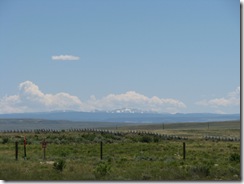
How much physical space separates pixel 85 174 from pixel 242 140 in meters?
4.99

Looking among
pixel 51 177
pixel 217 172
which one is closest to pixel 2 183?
pixel 51 177

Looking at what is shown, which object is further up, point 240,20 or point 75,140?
point 240,20

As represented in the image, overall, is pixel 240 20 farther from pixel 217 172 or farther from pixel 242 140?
pixel 217 172

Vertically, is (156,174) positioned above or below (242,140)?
below

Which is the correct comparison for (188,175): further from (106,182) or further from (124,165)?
(124,165)

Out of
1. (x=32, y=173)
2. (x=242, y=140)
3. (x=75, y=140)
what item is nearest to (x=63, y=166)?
(x=32, y=173)

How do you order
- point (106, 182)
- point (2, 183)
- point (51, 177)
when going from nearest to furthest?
point (2, 183) → point (106, 182) → point (51, 177)

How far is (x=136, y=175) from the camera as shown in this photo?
13812 mm

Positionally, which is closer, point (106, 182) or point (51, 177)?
point (106, 182)

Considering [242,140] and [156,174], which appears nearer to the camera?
[242,140]

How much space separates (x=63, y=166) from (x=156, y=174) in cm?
340

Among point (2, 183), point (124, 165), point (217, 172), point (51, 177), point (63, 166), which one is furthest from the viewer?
point (124, 165)

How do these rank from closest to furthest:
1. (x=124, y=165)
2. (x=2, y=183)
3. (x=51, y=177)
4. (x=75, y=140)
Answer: (x=2, y=183) < (x=51, y=177) < (x=124, y=165) < (x=75, y=140)

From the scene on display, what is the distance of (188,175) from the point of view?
1366 cm
